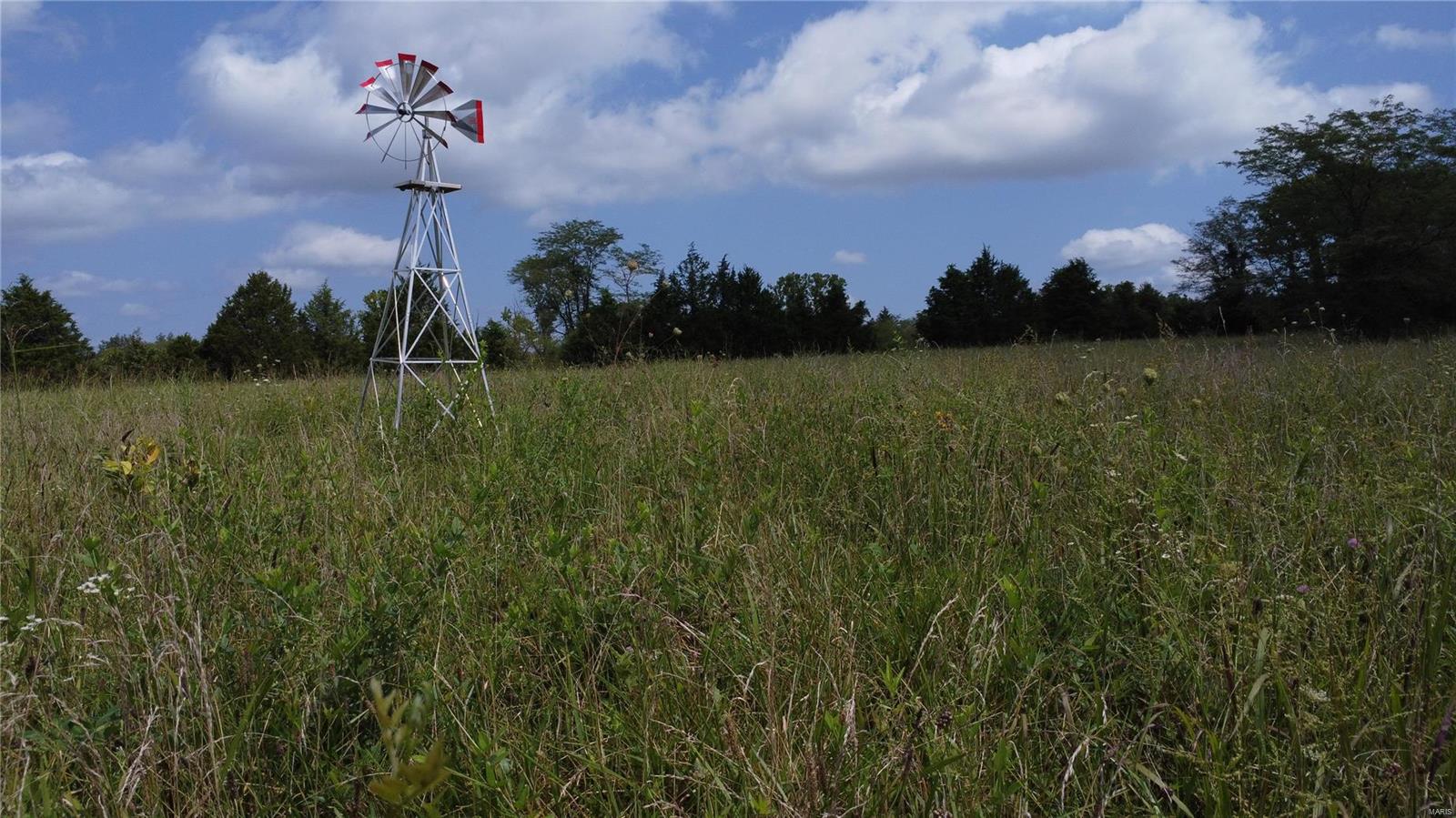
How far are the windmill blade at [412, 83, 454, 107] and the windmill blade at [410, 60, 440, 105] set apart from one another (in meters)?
0.02

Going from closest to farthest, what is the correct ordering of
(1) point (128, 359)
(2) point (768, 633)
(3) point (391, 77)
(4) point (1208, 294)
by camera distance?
(2) point (768, 633) → (3) point (391, 77) → (1) point (128, 359) → (4) point (1208, 294)

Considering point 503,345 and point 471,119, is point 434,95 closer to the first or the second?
point 471,119

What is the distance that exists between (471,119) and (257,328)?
23.6m

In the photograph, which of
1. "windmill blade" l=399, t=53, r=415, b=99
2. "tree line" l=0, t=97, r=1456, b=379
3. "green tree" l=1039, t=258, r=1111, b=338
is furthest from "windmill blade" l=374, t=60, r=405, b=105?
"green tree" l=1039, t=258, r=1111, b=338

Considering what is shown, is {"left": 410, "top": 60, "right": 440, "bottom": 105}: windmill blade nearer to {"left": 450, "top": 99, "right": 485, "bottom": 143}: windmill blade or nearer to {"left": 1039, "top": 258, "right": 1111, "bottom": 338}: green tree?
{"left": 450, "top": 99, "right": 485, "bottom": 143}: windmill blade

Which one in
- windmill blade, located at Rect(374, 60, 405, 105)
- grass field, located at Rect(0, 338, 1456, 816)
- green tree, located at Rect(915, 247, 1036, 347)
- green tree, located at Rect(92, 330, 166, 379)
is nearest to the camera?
grass field, located at Rect(0, 338, 1456, 816)

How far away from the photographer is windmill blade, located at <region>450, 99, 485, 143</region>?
18.8ft

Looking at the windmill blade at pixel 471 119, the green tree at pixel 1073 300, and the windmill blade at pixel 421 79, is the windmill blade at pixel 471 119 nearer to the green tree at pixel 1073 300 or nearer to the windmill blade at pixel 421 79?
the windmill blade at pixel 421 79

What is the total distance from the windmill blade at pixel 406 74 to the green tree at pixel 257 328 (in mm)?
20278

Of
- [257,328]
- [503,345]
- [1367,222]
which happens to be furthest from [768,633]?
[257,328]

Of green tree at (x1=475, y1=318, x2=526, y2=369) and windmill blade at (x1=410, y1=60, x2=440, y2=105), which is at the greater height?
windmill blade at (x1=410, y1=60, x2=440, y2=105)

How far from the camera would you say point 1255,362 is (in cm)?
687

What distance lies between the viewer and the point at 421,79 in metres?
5.61

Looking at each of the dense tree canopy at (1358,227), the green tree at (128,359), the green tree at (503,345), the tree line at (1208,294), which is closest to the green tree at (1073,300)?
the tree line at (1208,294)
